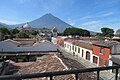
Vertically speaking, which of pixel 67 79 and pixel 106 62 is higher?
pixel 67 79

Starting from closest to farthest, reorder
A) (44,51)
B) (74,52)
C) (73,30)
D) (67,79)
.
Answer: (67,79) → (44,51) → (74,52) → (73,30)

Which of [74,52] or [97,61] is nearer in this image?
[97,61]

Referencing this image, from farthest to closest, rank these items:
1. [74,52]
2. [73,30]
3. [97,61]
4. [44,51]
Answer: [73,30], [74,52], [44,51], [97,61]

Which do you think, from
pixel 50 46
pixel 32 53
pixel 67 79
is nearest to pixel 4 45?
pixel 32 53

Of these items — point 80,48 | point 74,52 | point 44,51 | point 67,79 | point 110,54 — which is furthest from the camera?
point 74,52

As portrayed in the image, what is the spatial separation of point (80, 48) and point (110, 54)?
12.9 metres

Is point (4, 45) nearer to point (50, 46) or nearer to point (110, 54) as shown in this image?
point (50, 46)

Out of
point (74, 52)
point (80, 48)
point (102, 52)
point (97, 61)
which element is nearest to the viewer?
point (102, 52)

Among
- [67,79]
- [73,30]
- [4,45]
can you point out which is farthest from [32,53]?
[73,30]

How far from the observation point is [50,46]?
1220 inches

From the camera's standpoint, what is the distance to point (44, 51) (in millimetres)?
29797

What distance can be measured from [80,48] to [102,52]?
34.0ft

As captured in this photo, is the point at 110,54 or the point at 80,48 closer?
the point at 110,54

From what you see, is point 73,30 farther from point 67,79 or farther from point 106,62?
point 67,79
